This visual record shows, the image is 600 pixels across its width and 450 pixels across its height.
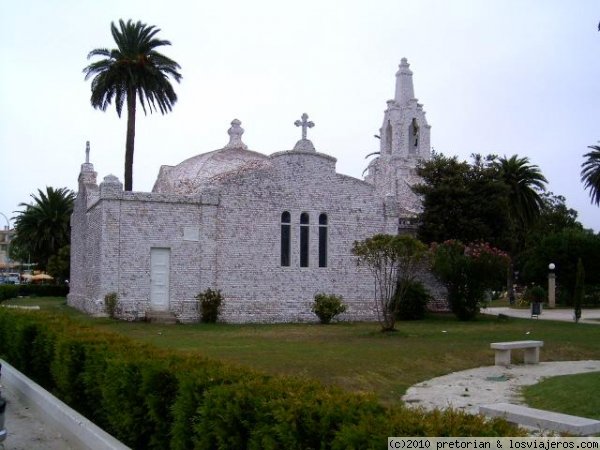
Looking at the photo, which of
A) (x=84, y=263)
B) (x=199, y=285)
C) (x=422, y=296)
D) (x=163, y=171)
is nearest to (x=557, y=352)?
(x=422, y=296)

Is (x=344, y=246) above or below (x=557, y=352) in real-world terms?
above

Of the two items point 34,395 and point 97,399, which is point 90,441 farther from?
point 34,395

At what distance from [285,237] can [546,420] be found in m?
21.8

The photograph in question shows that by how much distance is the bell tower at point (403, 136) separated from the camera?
43.3 m

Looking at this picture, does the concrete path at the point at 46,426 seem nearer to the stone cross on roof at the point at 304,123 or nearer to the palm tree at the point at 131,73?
the stone cross on roof at the point at 304,123

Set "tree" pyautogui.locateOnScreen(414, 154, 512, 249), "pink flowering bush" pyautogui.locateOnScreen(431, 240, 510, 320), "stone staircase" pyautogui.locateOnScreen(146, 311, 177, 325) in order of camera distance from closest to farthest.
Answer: "stone staircase" pyautogui.locateOnScreen(146, 311, 177, 325), "pink flowering bush" pyautogui.locateOnScreen(431, 240, 510, 320), "tree" pyautogui.locateOnScreen(414, 154, 512, 249)

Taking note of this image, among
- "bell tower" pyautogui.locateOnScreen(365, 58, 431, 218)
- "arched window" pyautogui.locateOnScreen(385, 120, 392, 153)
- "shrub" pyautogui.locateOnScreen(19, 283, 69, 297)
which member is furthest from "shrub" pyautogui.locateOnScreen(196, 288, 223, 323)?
"shrub" pyautogui.locateOnScreen(19, 283, 69, 297)

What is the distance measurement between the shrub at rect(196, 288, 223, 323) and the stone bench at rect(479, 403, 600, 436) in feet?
63.9

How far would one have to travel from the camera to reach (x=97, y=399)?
32.4ft

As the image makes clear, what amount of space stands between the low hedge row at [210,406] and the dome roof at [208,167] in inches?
825

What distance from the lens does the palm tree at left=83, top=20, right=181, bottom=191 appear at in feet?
121

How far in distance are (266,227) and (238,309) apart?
12.2 ft

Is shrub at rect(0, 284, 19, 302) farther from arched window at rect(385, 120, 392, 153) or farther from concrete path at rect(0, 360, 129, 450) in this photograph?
concrete path at rect(0, 360, 129, 450)

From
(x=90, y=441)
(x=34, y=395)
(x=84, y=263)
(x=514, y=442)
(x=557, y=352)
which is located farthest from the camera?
(x=84, y=263)
